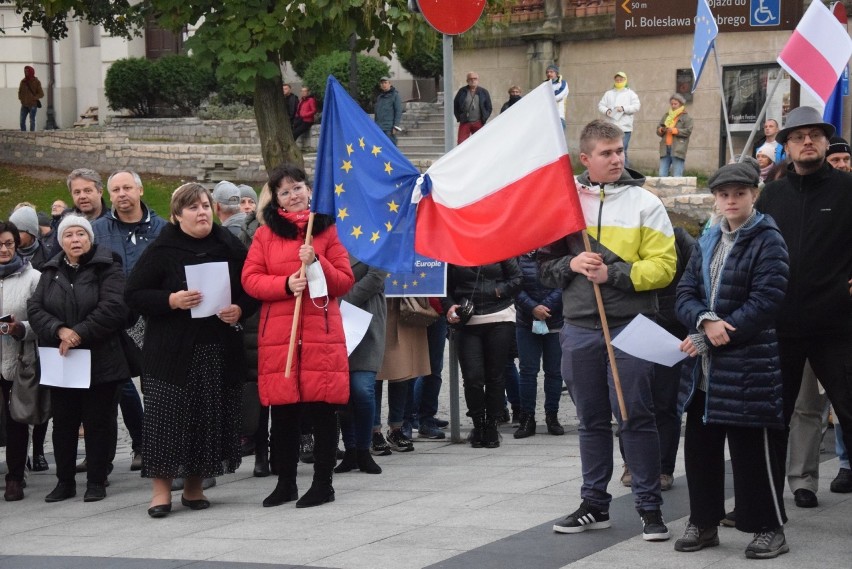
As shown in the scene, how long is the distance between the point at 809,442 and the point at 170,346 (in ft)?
12.0

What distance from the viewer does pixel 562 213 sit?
6.92 m

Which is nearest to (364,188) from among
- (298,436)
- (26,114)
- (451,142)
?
(298,436)

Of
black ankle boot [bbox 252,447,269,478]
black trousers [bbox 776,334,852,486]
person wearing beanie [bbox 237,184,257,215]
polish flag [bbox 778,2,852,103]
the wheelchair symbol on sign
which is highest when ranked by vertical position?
the wheelchair symbol on sign

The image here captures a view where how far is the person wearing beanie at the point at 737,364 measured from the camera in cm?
634

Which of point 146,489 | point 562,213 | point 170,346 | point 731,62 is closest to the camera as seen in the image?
point 562,213

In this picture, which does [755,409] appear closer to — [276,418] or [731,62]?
[276,418]

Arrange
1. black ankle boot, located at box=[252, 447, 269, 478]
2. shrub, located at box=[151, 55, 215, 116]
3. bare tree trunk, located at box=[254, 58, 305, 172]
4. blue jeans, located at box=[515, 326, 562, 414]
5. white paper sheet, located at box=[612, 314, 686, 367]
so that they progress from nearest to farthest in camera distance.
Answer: white paper sheet, located at box=[612, 314, 686, 367] → black ankle boot, located at box=[252, 447, 269, 478] → blue jeans, located at box=[515, 326, 562, 414] → bare tree trunk, located at box=[254, 58, 305, 172] → shrub, located at box=[151, 55, 215, 116]

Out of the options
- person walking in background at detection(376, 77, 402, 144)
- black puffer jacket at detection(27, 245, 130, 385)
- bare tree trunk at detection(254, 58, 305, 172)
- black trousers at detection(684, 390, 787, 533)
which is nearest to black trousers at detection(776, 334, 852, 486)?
black trousers at detection(684, 390, 787, 533)

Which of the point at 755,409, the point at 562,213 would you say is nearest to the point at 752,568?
the point at 755,409

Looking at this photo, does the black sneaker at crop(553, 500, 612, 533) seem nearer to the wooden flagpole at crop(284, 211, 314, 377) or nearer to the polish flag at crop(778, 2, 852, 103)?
the wooden flagpole at crop(284, 211, 314, 377)

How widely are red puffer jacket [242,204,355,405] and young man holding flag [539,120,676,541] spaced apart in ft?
5.16

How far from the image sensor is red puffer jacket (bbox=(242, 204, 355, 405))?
7977 millimetres

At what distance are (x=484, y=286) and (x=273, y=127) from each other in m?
11.4

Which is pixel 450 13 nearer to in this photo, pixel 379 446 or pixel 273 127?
pixel 379 446
